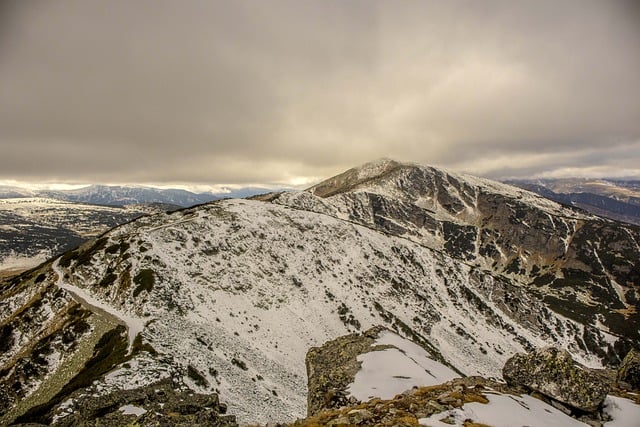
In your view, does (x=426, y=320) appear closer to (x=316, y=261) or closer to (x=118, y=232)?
(x=316, y=261)

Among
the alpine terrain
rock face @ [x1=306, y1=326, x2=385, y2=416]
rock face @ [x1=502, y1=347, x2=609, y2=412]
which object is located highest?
rock face @ [x1=502, y1=347, x2=609, y2=412]

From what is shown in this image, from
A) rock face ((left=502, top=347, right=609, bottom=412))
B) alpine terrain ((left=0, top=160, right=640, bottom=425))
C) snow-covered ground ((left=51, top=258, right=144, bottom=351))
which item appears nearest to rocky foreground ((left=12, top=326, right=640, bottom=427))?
rock face ((left=502, top=347, right=609, bottom=412))

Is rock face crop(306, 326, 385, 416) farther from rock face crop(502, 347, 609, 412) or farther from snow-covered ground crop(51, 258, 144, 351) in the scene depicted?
snow-covered ground crop(51, 258, 144, 351)

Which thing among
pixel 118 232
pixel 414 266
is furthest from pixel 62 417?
pixel 414 266

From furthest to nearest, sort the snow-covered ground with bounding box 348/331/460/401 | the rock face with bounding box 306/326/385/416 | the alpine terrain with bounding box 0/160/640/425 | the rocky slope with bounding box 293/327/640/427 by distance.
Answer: the alpine terrain with bounding box 0/160/640/425, the snow-covered ground with bounding box 348/331/460/401, the rock face with bounding box 306/326/385/416, the rocky slope with bounding box 293/327/640/427

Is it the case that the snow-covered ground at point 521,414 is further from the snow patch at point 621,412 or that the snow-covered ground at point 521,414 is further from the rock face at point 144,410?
the rock face at point 144,410

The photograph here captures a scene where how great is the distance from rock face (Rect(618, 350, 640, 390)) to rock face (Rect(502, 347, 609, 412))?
258 inches

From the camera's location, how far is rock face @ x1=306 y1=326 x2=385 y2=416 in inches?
787

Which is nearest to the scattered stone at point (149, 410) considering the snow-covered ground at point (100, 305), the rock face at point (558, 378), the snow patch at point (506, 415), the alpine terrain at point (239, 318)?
the alpine terrain at point (239, 318)

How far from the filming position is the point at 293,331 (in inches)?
2611

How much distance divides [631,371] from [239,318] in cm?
5549

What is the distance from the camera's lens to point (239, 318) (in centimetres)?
6225

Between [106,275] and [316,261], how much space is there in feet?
168

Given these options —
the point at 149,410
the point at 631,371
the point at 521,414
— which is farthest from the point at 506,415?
the point at 149,410
